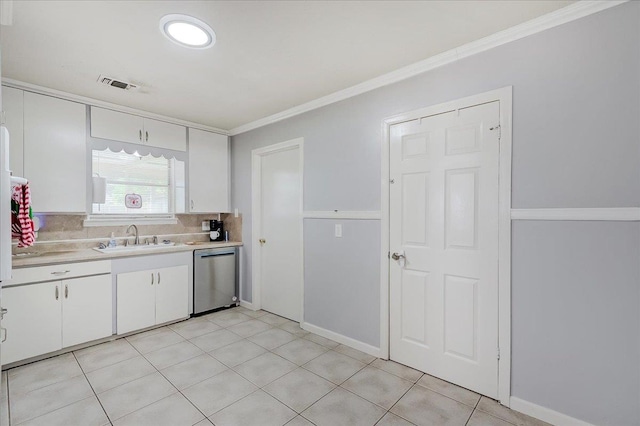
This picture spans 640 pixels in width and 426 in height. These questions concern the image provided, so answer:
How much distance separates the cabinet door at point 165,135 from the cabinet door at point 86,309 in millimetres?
1671

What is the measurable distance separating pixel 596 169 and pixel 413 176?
3.73 ft

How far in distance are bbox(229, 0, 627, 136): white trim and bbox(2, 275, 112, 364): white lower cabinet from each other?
2.86 meters

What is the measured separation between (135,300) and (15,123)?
6.54ft

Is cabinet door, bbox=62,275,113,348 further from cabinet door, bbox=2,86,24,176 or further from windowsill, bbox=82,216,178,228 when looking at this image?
cabinet door, bbox=2,86,24,176

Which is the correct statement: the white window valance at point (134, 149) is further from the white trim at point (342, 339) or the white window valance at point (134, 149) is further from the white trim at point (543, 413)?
the white trim at point (543, 413)

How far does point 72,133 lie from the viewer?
309cm

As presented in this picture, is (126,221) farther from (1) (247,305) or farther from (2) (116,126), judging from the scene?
(1) (247,305)

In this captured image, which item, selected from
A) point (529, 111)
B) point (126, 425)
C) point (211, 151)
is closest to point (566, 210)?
point (529, 111)

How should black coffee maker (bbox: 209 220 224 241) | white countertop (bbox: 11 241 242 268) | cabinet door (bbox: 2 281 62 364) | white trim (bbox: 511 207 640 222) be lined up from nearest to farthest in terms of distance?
white trim (bbox: 511 207 640 222) → cabinet door (bbox: 2 281 62 364) → white countertop (bbox: 11 241 242 268) → black coffee maker (bbox: 209 220 224 241)

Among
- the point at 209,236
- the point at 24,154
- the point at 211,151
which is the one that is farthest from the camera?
the point at 209,236

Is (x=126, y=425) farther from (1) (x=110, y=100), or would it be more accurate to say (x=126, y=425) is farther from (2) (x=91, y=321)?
(1) (x=110, y=100)

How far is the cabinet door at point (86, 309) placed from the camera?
9.23ft

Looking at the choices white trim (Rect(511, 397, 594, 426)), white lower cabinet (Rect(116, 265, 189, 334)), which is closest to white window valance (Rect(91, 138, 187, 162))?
white lower cabinet (Rect(116, 265, 189, 334))

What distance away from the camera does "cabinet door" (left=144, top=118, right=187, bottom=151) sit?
3661 millimetres
